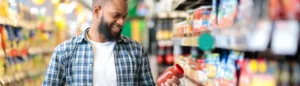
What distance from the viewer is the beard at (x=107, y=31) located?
2172 millimetres

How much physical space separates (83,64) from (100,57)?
0.33 feet

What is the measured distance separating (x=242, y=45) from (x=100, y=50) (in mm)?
927

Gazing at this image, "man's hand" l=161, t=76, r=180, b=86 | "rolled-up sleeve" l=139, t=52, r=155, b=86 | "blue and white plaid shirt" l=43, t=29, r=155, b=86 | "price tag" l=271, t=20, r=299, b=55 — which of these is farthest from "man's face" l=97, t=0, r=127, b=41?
"price tag" l=271, t=20, r=299, b=55

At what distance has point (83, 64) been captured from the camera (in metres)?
2.20

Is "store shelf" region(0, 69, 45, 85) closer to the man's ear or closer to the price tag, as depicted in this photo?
the man's ear

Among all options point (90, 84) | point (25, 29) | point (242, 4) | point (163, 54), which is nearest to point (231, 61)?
point (242, 4)

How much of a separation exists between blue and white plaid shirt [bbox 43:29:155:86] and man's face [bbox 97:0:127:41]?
0.10 meters

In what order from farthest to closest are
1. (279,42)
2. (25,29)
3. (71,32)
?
(71,32)
(25,29)
(279,42)

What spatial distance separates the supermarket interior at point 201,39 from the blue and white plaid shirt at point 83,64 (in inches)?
18.6

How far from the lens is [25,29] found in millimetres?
4234

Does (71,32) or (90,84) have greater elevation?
(71,32)

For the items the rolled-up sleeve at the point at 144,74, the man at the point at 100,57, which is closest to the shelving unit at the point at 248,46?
the rolled-up sleeve at the point at 144,74

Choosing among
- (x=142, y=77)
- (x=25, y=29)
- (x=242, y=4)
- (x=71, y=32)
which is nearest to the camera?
(x=242, y=4)

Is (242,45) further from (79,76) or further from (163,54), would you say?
(163,54)
